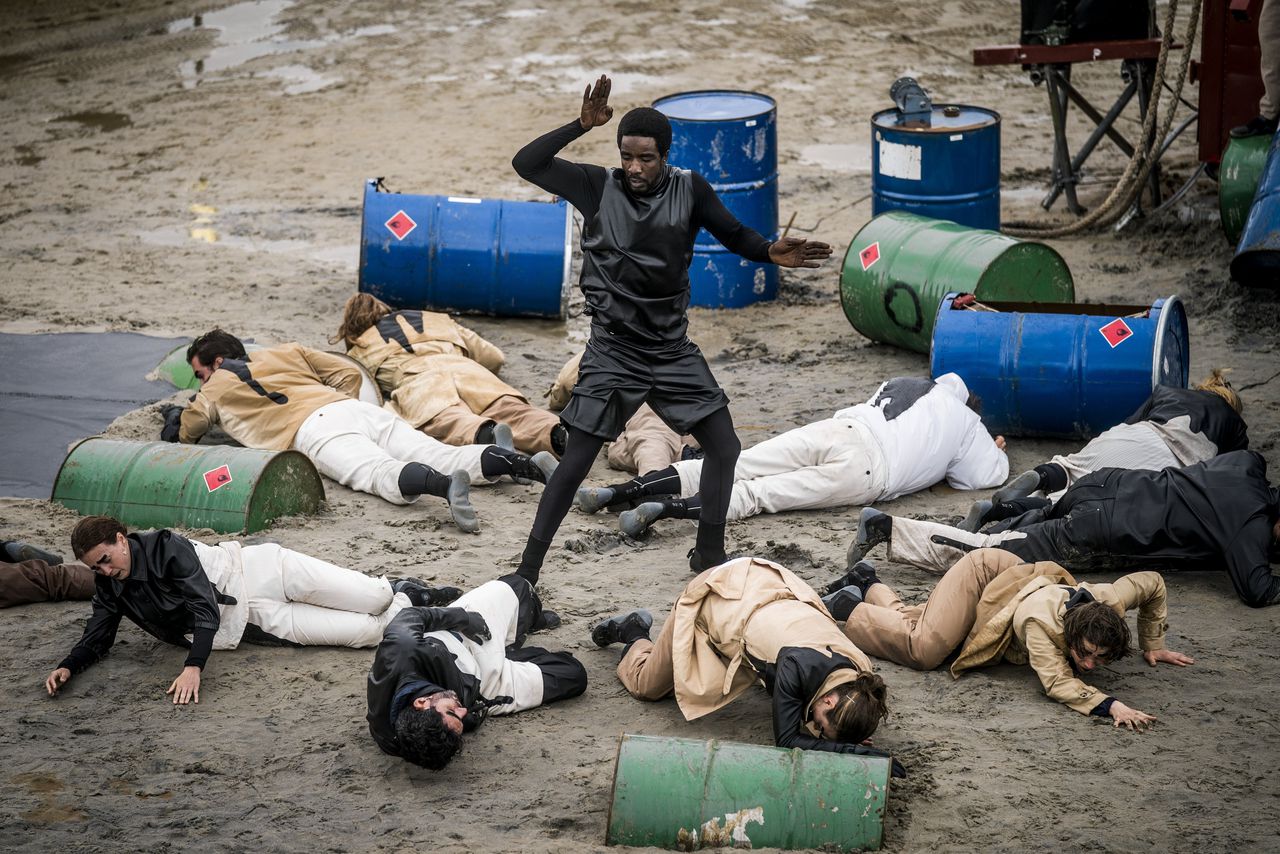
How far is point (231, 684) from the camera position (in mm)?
5203

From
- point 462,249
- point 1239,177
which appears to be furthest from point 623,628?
point 1239,177

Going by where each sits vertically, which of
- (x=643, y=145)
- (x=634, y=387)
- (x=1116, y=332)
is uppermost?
(x=643, y=145)

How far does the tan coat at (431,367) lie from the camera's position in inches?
303

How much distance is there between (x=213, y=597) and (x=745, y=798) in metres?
2.21

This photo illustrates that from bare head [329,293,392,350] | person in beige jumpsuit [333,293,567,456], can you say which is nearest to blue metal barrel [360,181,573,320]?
person in beige jumpsuit [333,293,567,456]

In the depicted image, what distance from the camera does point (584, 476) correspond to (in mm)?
5441

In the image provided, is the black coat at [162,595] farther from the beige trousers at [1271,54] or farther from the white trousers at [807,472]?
the beige trousers at [1271,54]

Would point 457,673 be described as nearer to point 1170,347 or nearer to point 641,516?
point 641,516

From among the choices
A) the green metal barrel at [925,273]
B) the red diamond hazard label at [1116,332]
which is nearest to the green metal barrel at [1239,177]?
the green metal barrel at [925,273]

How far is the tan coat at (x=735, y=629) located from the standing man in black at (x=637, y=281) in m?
0.75

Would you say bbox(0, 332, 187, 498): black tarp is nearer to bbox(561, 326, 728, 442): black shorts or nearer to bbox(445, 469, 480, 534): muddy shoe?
bbox(445, 469, 480, 534): muddy shoe

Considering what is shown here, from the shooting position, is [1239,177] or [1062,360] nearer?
[1062,360]

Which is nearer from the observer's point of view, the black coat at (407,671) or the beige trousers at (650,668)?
the black coat at (407,671)

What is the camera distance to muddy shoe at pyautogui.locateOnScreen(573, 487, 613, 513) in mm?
6605
